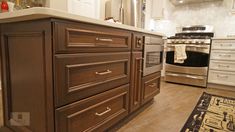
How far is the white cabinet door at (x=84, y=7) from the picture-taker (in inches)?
69.6

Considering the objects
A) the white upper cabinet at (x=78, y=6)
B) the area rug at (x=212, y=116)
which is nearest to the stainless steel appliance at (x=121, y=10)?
the white upper cabinet at (x=78, y=6)

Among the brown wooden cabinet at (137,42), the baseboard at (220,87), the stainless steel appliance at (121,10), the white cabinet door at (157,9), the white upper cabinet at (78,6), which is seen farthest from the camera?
the white cabinet door at (157,9)

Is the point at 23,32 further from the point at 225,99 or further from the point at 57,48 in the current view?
the point at 225,99

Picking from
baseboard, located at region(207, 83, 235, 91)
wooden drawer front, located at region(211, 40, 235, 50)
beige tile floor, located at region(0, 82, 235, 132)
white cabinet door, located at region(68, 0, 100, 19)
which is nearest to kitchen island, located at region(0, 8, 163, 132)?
beige tile floor, located at region(0, 82, 235, 132)

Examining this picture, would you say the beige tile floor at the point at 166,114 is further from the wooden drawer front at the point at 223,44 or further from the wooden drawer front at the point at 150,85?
the wooden drawer front at the point at 223,44

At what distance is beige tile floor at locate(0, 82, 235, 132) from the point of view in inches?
56.9

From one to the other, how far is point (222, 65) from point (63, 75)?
3.00 metres

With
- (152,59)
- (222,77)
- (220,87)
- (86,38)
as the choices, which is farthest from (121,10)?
(220,87)

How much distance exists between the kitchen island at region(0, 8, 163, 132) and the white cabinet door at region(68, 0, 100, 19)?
2.72 feet

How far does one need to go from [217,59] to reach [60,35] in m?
3.00

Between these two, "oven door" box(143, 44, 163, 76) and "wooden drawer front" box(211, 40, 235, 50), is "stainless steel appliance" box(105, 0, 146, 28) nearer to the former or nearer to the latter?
"oven door" box(143, 44, 163, 76)

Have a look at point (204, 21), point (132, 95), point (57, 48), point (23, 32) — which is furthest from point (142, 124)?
point (204, 21)

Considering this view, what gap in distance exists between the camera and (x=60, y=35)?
2.53 feet

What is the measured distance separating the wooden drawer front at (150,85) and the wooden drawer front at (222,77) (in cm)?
151
